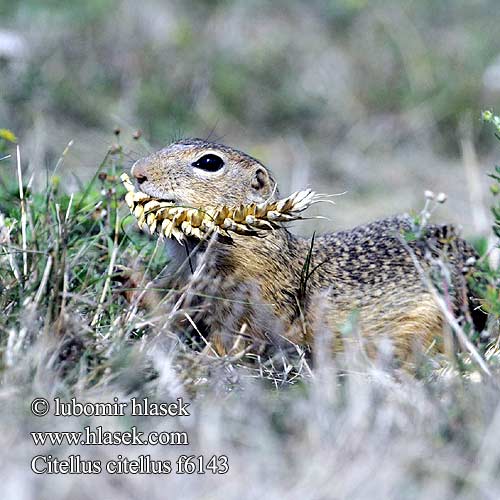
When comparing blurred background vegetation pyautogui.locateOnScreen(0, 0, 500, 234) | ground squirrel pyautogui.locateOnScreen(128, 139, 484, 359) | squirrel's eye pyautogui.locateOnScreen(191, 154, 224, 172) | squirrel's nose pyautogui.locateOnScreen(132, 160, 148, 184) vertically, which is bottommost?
ground squirrel pyautogui.locateOnScreen(128, 139, 484, 359)

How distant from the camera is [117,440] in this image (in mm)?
2934

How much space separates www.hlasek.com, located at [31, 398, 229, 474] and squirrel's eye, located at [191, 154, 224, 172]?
1506 millimetres

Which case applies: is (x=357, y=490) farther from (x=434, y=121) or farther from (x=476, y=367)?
(x=434, y=121)

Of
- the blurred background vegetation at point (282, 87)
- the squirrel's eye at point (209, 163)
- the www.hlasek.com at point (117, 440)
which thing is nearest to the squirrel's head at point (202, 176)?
the squirrel's eye at point (209, 163)

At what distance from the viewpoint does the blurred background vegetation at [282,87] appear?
799 cm

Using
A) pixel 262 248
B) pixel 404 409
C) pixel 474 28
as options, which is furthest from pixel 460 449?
pixel 474 28

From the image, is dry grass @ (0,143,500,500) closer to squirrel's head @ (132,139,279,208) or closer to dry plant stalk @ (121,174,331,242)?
dry plant stalk @ (121,174,331,242)

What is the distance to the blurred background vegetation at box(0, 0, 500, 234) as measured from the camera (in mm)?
7988

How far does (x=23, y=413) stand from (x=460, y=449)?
1.40 metres

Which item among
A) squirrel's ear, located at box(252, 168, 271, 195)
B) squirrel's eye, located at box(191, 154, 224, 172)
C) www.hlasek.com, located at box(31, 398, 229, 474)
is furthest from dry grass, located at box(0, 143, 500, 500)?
squirrel's ear, located at box(252, 168, 271, 195)

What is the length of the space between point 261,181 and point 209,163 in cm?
35

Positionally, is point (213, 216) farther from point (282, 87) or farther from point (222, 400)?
point (282, 87)

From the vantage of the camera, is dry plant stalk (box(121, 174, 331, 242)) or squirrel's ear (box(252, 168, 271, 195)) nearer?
dry plant stalk (box(121, 174, 331, 242))

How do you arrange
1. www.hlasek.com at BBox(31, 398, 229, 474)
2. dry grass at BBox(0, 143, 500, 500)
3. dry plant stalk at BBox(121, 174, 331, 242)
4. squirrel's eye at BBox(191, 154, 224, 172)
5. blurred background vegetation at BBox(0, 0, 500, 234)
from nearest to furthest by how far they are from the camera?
dry grass at BBox(0, 143, 500, 500), www.hlasek.com at BBox(31, 398, 229, 474), dry plant stalk at BBox(121, 174, 331, 242), squirrel's eye at BBox(191, 154, 224, 172), blurred background vegetation at BBox(0, 0, 500, 234)
